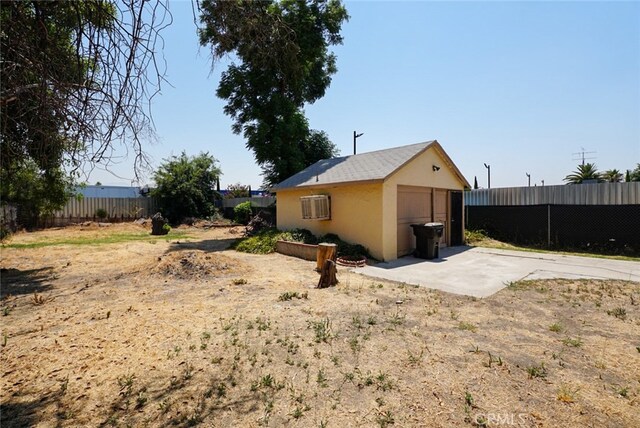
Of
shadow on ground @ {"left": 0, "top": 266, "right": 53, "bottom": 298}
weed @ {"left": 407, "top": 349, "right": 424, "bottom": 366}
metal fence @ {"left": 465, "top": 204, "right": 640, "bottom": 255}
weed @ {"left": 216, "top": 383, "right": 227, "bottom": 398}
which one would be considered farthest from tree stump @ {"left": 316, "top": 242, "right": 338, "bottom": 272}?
metal fence @ {"left": 465, "top": 204, "right": 640, "bottom": 255}

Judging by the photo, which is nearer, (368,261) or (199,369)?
(199,369)

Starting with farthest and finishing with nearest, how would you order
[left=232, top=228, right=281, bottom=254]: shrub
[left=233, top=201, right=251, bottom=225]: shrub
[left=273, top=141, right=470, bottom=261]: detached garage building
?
1. [left=233, top=201, right=251, bottom=225]: shrub
2. [left=232, top=228, right=281, bottom=254]: shrub
3. [left=273, top=141, right=470, bottom=261]: detached garage building

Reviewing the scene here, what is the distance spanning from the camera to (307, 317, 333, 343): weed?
397 centimetres

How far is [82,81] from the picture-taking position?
9.19 ft

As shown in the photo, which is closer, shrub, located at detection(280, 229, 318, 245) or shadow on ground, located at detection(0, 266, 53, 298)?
shadow on ground, located at detection(0, 266, 53, 298)

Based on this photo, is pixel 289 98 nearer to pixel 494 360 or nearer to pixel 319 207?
pixel 319 207

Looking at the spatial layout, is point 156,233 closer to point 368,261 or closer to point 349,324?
point 368,261

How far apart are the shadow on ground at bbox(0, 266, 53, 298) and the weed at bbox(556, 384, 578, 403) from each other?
27.9 feet

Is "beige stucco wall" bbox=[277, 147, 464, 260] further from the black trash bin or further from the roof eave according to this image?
the black trash bin

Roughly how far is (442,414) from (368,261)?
22.3 feet

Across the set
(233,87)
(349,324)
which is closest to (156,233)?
(233,87)

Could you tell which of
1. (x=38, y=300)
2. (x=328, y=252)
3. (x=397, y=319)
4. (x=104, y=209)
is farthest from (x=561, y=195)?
(x=104, y=209)

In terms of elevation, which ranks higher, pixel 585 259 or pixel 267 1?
pixel 267 1

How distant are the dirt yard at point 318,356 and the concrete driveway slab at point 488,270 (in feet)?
2.27
